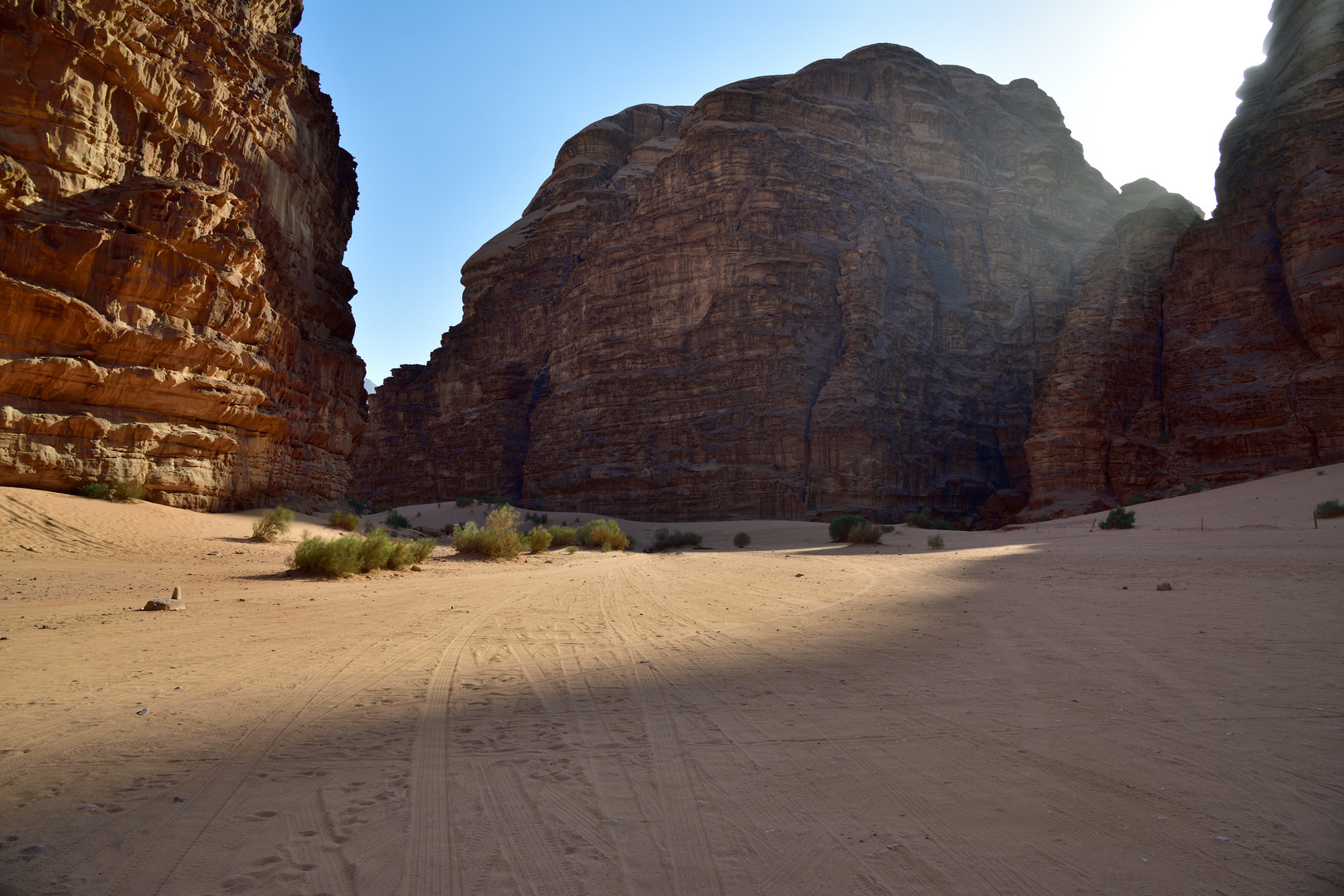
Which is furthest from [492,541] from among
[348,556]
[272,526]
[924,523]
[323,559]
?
[924,523]

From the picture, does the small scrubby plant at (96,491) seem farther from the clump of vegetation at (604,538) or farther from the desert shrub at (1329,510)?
the desert shrub at (1329,510)

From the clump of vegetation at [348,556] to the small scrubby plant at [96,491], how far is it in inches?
197

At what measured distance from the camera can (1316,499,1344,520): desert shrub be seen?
623 inches

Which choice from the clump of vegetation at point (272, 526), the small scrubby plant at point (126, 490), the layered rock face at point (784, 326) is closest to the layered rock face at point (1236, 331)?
the layered rock face at point (784, 326)

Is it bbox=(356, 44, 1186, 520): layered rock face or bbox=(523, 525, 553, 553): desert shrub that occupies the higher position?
bbox=(356, 44, 1186, 520): layered rock face

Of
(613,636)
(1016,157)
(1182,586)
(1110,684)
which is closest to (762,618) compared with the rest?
(613,636)

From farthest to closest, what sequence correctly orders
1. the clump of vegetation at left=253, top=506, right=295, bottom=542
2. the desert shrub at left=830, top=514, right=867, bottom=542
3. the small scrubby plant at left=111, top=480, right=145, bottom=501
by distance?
the desert shrub at left=830, top=514, right=867, bottom=542 < the clump of vegetation at left=253, top=506, right=295, bottom=542 < the small scrubby plant at left=111, top=480, right=145, bottom=501

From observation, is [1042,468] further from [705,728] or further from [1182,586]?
[705,728]

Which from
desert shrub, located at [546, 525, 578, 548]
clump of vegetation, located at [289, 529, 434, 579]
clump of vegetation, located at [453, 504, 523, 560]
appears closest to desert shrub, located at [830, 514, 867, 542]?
desert shrub, located at [546, 525, 578, 548]

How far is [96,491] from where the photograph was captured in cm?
1309

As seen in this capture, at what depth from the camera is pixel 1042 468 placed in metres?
37.3

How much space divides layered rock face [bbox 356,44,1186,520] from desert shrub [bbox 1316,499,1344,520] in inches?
909

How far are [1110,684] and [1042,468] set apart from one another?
3746 cm

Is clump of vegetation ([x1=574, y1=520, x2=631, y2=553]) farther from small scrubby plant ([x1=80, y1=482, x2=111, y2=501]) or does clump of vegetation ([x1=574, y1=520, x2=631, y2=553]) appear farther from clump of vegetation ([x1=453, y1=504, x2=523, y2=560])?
small scrubby plant ([x1=80, y1=482, x2=111, y2=501])
